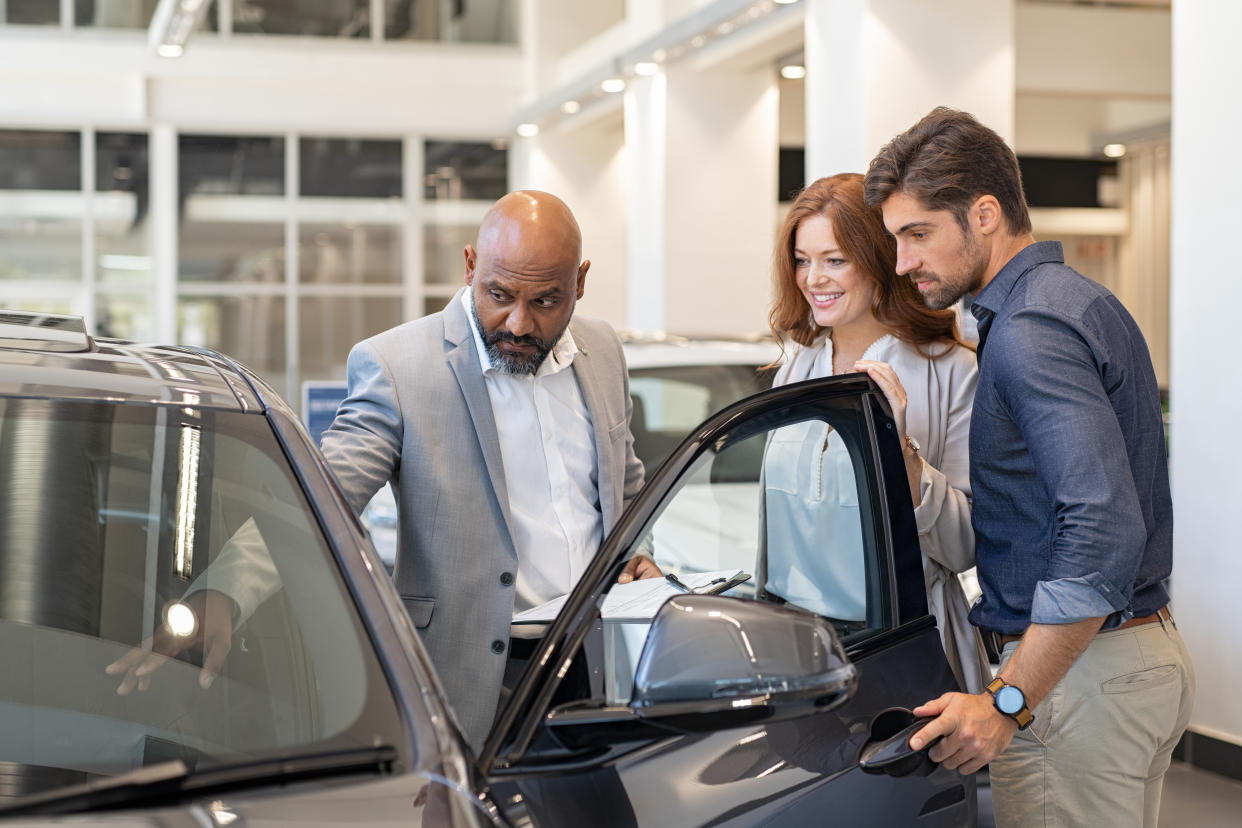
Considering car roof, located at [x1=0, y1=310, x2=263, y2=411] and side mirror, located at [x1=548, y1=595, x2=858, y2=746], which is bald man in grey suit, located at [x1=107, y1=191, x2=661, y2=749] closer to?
car roof, located at [x1=0, y1=310, x2=263, y2=411]

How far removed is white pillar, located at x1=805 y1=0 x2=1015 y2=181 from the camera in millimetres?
6273

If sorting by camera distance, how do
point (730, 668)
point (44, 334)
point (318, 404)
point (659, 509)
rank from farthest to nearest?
1. point (318, 404)
2. point (44, 334)
3. point (659, 509)
4. point (730, 668)

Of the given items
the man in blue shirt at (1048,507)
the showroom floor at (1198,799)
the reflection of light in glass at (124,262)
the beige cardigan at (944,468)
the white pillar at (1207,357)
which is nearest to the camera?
the man in blue shirt at (1048,507)

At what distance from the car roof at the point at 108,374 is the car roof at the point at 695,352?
3.37 metres

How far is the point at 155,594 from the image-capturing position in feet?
5.59

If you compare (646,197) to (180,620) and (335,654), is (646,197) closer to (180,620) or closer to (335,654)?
(180,620)

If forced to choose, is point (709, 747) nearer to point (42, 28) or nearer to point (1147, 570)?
point (1147, 570)

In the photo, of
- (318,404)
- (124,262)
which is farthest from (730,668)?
(124,262)

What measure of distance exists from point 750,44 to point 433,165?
19.3 feet

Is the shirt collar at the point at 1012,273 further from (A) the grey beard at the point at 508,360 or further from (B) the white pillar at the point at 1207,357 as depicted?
(B) the white pillar at the point at 1207,357

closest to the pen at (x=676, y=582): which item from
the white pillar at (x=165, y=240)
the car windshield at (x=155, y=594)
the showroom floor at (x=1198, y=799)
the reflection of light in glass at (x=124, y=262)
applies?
the car windshield at (x=155, y=594)

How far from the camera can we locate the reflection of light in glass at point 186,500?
1.59 metres

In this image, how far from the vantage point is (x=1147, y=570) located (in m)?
1.80

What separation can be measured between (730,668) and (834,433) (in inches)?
20.2
